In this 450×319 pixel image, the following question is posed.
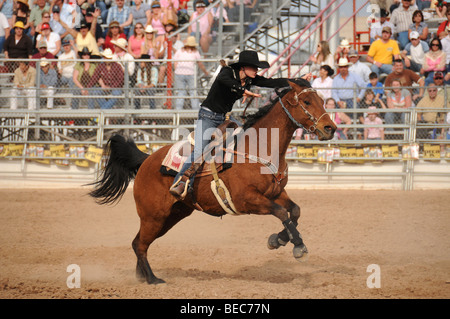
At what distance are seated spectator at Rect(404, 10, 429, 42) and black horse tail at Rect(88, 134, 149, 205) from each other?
30.6 ft

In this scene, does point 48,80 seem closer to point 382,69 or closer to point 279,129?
point 382,69

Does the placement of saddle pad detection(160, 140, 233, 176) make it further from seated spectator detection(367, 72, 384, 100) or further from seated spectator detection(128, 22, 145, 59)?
seated spectator detection(128, 22, 145, 59)

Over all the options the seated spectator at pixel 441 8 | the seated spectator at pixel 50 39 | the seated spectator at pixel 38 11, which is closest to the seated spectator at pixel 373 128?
the seated spectator at pixel 441 8

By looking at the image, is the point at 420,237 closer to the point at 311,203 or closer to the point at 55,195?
the point at 311,203

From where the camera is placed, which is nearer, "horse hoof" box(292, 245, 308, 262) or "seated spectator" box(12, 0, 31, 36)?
"horse hoof" box(292, 245, 308, 262)

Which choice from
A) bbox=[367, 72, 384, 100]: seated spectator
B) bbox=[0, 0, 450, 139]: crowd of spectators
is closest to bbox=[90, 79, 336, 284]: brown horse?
bbox=[0, 0, 450, 139]: crowd of spectators

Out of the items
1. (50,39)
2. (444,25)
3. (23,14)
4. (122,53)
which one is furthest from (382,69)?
(23,14)

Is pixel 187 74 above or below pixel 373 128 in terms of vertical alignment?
above

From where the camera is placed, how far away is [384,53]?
48.0 feet

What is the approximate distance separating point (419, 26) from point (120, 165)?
32.5 ft

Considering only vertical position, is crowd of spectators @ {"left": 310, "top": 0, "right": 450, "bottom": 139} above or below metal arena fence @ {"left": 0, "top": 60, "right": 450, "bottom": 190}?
above

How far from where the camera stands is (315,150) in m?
13.7

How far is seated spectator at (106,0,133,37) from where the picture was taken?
16.3 metres

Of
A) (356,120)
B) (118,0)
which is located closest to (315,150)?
(356,120)
